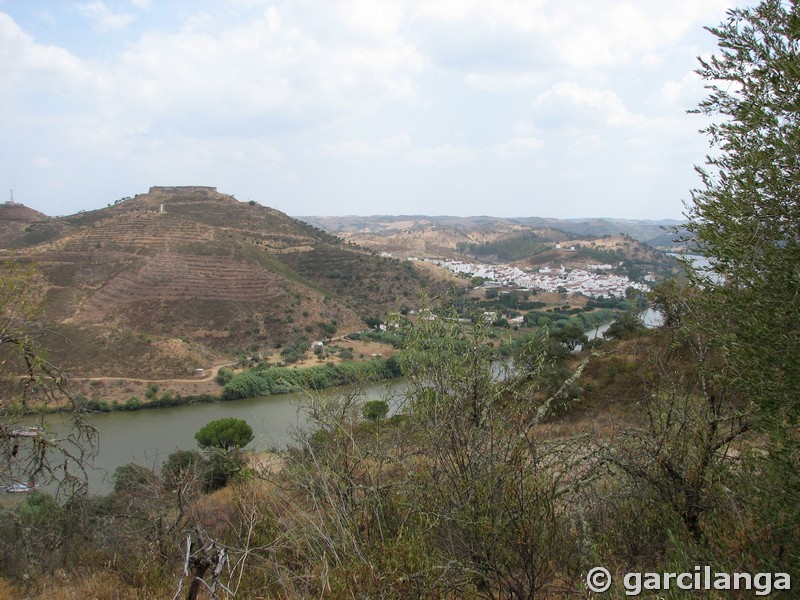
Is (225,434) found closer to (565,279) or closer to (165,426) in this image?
(165,426)

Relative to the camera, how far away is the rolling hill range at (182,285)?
31750mm

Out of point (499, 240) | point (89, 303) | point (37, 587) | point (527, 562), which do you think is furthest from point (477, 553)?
point (499, 240)

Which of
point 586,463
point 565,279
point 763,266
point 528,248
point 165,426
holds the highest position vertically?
point 528,248

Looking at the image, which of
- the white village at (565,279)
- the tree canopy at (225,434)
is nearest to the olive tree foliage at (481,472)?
the tree canopy at (225,434)

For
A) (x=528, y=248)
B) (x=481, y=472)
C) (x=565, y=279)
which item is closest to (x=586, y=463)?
(x=481, y=472)

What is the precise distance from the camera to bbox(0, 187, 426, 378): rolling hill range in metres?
31.8

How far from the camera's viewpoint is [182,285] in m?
39.2

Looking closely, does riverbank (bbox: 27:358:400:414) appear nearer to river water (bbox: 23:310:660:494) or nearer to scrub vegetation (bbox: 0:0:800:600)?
river water (bbox: 23:310:660:494)

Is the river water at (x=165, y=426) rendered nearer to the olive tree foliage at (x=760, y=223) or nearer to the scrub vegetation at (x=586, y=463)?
the scrub vegetation at (x=586, y=463)

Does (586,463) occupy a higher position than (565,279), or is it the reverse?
(586,463)

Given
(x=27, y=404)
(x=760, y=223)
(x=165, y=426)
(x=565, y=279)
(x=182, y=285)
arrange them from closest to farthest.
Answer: (x=760, y=223), (x=27, y=404), (x=165, y=426), (x=182, y=285), (x=565, y=279)

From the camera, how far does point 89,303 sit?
35.0m

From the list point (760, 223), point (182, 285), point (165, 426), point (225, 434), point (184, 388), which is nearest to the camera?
point (760, 223)

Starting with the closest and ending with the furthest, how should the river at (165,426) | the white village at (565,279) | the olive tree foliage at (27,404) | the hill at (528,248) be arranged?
1. the olive tree foliage at (27,404)
2. the river at (165,426)
3. the white village at (565,279)
4. the hill at (528,248)
